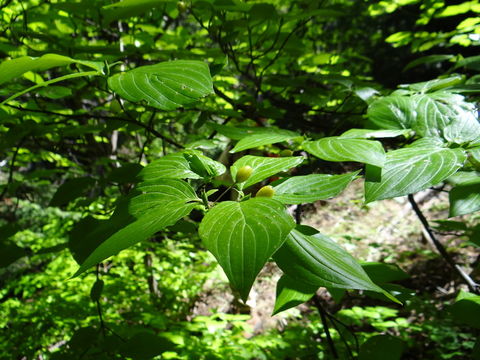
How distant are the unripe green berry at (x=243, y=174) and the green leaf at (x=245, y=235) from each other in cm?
13

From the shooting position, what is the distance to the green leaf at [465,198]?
0.59 meters

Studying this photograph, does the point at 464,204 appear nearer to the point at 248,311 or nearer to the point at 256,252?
the point at 256,252

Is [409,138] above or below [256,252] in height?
above

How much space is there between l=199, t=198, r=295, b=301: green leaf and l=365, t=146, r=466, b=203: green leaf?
23cm

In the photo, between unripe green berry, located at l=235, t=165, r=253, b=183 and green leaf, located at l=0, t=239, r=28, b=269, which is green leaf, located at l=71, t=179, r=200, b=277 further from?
green leaf, located at l=0, t=239, r=28, b=269

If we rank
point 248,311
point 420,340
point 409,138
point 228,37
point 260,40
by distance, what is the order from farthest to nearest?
point 248,311 → point 420,340 → point 260,40 → point 228,37 → point 409,138

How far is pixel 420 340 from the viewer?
3.12 meters

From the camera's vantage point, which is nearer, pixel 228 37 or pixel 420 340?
pixel 228 37

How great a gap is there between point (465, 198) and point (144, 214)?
0.62 meters

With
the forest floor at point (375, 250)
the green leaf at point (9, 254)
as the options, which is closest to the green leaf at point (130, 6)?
the green leaf at point (9, 254)

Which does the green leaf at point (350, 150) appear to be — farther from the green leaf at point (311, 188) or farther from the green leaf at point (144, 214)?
the green leaf at point (144, 214)

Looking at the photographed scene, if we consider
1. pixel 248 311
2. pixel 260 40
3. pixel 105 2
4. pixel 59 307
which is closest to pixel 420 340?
pixel 248 311

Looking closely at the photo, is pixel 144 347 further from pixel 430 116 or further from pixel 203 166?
pixel 430 116

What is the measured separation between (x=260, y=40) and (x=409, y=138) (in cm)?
96
